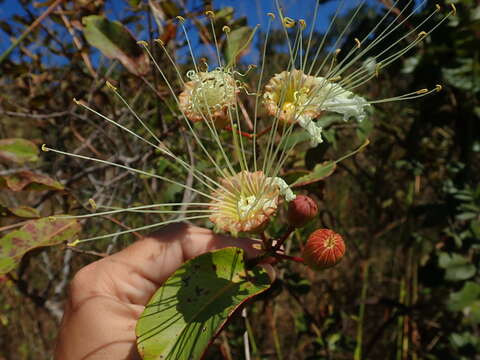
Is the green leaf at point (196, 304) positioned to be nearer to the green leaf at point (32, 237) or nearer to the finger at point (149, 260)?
the finger at point (149, 260)

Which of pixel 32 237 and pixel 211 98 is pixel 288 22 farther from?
pixel 32 237

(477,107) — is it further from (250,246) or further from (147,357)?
(147,357)

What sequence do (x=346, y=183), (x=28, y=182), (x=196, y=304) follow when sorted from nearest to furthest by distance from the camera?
(x=196, y=304), (x=28, y=182), (x=346, y=183)

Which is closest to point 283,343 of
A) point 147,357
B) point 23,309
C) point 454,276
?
point 454,276

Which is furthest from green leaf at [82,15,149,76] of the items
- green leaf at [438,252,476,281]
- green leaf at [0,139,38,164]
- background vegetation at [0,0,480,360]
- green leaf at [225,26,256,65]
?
green leaf at [438,252,476,281]

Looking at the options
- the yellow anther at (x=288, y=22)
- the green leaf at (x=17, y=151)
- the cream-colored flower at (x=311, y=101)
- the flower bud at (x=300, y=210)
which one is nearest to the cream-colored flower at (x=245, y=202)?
the flower bud at (x=300, y=210)

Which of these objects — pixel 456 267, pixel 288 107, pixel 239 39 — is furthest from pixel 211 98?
pixel 456 267
